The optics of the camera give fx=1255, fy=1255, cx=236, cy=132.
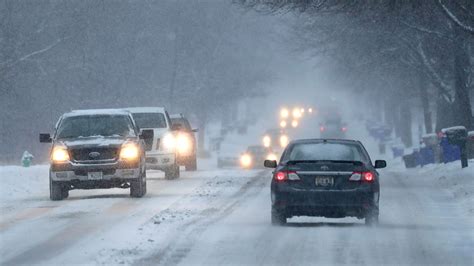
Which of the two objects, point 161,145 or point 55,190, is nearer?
point 55,190

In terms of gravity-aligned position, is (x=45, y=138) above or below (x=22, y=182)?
above

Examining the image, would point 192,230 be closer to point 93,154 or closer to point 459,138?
point 93,154

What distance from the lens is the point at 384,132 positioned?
324ft

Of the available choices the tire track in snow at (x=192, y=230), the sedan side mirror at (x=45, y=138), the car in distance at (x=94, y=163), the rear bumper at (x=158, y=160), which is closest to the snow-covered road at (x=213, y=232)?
the tire track in snow at (x=192, y=230)

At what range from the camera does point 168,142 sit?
32.7m

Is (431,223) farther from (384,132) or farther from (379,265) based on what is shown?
(384,132)

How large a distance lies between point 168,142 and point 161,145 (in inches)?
9.0

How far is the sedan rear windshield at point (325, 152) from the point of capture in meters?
19.8

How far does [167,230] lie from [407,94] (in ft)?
178

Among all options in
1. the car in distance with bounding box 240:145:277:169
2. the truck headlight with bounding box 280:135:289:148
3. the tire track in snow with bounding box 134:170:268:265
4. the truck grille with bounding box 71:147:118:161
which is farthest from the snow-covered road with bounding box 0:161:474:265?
the truck headlight with bounding box 280:135:289:148

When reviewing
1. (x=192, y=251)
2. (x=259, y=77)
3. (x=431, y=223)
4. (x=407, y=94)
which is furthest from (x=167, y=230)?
(x=259, y=77)

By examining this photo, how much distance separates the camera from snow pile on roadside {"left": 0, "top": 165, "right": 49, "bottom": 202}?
28516mm

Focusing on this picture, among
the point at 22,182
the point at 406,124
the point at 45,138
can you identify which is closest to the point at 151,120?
the point at 22,182

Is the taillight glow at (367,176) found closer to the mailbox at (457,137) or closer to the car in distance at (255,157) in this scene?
the mailbox at (457,137)
